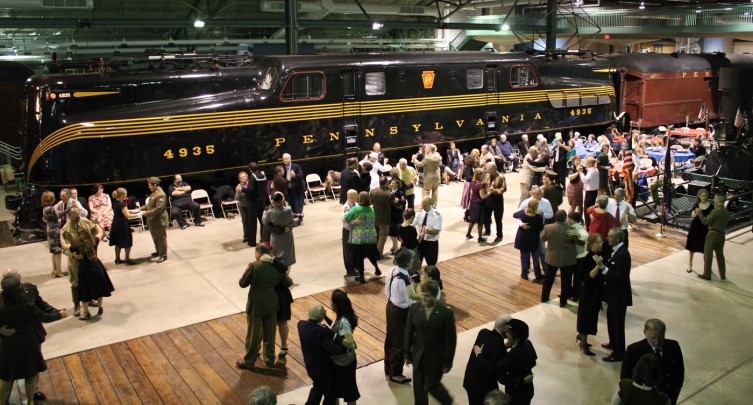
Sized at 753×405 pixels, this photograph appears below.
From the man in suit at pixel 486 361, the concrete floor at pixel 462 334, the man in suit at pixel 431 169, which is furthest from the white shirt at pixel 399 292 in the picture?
the man in suit at pixel 431 169

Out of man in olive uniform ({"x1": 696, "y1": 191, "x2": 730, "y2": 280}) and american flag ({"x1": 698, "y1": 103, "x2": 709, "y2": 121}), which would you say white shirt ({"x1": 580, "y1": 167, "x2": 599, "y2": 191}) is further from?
american flag ({"x1": 698, "y1": 103, "x2": 709, "y2": 121})

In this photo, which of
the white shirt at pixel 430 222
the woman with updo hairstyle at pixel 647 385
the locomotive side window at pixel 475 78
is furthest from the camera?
the locomotive side window at pixel 475 78

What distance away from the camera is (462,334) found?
8938 mm

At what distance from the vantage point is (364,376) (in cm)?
780

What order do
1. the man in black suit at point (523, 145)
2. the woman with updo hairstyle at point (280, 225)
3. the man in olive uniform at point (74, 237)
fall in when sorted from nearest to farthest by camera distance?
the man in olive uniform at point (74, 237) → the woman with updo hairstyle at point (280, 225) → the man in black suit at point (523, 145)

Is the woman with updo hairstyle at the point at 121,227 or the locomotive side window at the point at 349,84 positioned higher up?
the locomotive side window at the point at 349,84

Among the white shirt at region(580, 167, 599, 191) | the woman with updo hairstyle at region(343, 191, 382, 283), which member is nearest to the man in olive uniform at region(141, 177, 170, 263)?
the woman with updo hairstyle at region(343, 191, 382, 283)

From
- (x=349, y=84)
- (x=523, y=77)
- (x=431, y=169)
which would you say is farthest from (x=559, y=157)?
(x=349, y=84)

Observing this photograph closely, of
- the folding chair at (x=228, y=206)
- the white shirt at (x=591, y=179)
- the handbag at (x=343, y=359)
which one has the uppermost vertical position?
the white shirt at (x=591, y=179)

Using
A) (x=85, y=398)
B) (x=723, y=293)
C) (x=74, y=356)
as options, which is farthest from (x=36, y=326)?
(x=723, y=293)

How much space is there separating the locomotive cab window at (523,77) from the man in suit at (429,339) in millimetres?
14188

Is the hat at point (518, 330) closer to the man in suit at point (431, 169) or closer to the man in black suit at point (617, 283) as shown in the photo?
the man in black suit at point (617, 283)

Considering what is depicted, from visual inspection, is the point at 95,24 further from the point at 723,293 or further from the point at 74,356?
the point at 723,293

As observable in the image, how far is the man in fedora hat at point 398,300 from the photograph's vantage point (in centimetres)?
717
